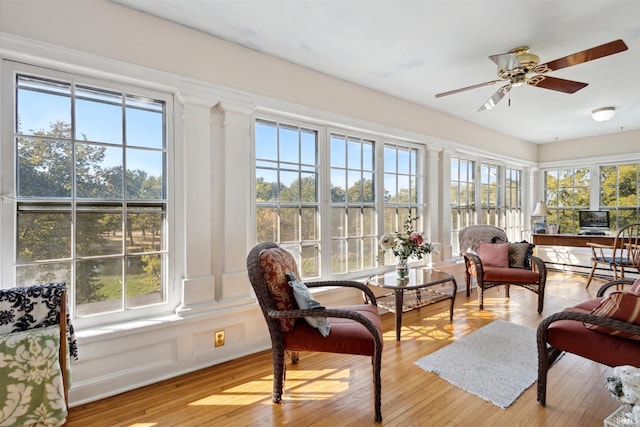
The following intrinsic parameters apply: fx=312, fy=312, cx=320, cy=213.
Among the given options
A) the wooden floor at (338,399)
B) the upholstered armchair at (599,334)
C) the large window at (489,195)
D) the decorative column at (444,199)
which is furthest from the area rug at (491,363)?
the large window at (489,195)

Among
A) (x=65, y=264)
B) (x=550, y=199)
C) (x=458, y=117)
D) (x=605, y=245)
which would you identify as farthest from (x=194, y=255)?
(x=550, y=199)

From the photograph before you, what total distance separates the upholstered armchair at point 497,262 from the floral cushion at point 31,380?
3957 mm

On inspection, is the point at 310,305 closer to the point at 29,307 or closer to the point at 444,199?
the point at 29,307

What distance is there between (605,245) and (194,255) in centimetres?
648

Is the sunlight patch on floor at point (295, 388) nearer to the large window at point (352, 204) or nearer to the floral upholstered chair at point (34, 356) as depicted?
the floral upholstered chair at point (34, 356)

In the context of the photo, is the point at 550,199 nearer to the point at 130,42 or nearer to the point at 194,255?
the point at 194,255

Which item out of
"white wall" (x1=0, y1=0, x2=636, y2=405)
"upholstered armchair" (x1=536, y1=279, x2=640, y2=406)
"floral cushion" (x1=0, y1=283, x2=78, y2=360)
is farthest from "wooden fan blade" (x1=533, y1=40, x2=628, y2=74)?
"floral cushion" (x1=0, y1=283, x2=78, y2=360)

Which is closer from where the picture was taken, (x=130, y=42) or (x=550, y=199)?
(x=130, y=42)

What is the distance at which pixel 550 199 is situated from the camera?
657cm

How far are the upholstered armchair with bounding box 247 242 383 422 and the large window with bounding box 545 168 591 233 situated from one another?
6.26 m

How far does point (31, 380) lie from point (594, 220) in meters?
7.70

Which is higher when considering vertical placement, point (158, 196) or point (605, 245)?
point (158, 196)

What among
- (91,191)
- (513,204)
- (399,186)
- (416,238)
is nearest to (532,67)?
(416,238)

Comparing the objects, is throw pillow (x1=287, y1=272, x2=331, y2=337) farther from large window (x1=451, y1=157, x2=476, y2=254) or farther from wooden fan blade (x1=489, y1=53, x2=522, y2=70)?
large window (x1=451, y1=157, x2=476, y2=254)
